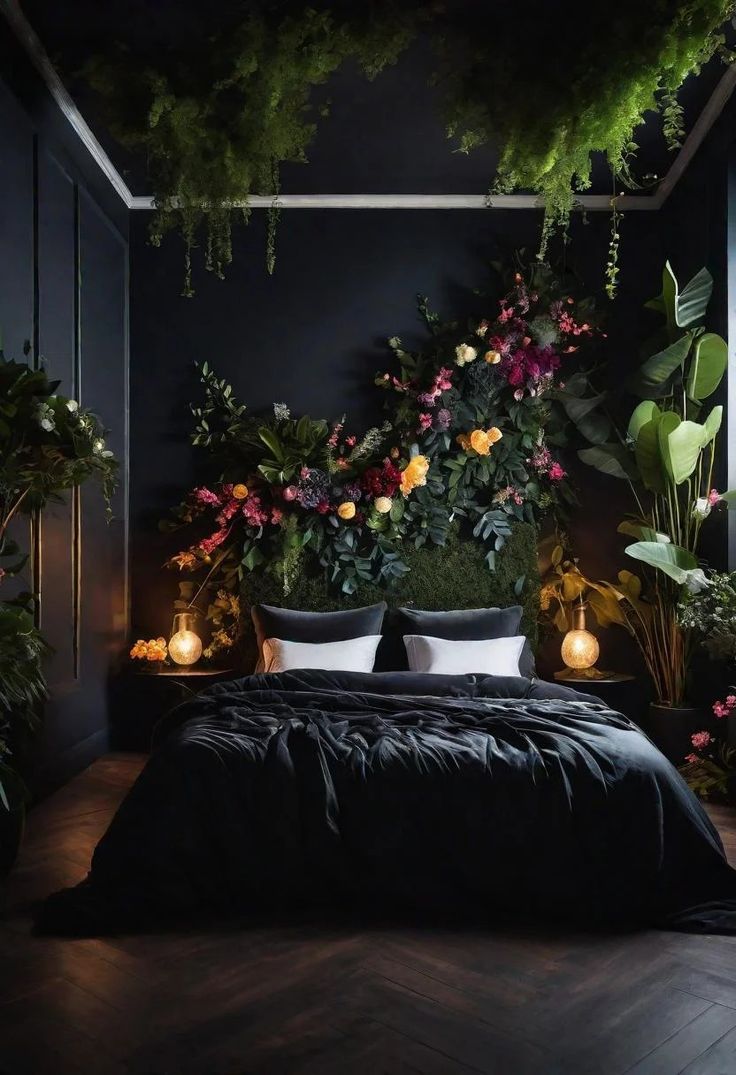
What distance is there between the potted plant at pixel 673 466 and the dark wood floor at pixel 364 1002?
198 centimetres

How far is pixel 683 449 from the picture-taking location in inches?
174

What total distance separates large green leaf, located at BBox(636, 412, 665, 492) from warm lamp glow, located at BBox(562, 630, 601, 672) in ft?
3.15

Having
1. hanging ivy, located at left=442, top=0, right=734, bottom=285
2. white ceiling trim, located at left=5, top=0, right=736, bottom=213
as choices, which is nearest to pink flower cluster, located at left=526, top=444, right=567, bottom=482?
white ceiling trim, located at left=5, top=0, right=736, bottom=213

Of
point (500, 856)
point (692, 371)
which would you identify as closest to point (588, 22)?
point (692, 371)

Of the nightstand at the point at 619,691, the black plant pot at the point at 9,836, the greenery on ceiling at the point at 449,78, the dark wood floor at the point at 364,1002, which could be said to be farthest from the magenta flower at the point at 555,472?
the black plant pot at the point at 9,836

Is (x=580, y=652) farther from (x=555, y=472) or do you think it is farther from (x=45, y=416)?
(x=45, y=416)

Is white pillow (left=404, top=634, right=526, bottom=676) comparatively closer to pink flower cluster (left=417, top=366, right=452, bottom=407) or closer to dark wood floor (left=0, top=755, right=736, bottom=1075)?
pink flower cluster (left=417, top=366, right=452, bottom=407)

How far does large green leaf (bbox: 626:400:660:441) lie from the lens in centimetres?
464

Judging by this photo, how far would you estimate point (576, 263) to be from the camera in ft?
18.3

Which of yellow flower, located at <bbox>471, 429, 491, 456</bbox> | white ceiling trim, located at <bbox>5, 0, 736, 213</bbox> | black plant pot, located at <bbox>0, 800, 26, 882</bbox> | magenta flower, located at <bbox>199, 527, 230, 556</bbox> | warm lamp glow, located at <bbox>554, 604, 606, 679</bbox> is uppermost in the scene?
white ceiling trim, located at <bbox>5, 0, 736, 213</bbox>

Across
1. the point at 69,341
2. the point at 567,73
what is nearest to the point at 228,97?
the point at 567,73

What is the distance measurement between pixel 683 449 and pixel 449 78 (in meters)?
2.13

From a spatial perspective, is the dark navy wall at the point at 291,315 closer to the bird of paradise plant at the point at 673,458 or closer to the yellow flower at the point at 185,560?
the yellow flower at the point at 185,560

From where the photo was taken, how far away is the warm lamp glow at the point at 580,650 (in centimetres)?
511
